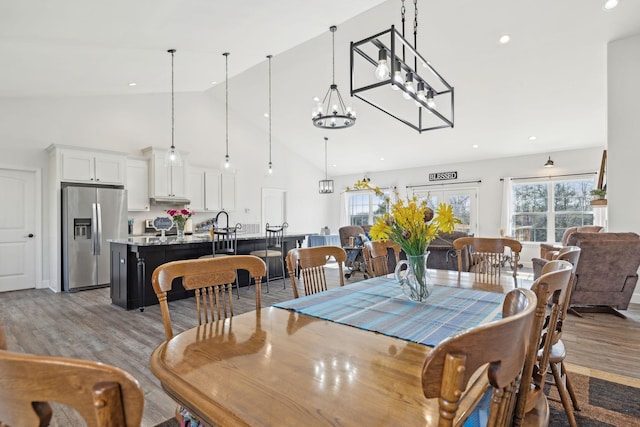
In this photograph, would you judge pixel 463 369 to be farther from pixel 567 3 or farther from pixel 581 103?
pixel 581 103

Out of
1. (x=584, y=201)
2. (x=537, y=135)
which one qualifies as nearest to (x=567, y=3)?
(x=537, y=135)

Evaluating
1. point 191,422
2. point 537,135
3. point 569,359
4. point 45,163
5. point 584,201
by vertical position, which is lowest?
point 569,359

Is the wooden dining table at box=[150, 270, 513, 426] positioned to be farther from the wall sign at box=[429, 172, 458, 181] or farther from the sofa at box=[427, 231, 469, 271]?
the wall sign at box=[429, 172, 458, 181]

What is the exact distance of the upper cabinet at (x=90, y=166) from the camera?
548cm

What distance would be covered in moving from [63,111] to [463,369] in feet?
24.0

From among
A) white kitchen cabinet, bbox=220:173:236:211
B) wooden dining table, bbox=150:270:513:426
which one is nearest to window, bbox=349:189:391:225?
white kitchen cabinet, bbox=220:173:236:211

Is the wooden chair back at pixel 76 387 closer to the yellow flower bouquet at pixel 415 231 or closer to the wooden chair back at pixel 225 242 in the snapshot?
the yellow flower bouquet at pixel 415 231

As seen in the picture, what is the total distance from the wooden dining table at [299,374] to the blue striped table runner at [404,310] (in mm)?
33

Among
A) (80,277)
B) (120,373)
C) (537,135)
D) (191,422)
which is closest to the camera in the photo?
(120,373)

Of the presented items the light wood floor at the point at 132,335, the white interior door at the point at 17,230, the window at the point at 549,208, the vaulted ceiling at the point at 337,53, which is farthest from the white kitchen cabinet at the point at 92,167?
the window at the point at 549,208

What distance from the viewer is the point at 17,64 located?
400cm

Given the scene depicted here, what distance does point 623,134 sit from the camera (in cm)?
461

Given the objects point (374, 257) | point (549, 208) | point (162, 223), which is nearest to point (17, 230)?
point (162, 223)

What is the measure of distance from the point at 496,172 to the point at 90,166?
838cm
